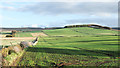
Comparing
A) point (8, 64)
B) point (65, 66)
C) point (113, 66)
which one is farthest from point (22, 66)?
point (113, 66)

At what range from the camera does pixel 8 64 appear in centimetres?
1881

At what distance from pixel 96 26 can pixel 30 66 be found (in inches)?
3286

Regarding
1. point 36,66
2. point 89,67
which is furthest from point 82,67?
point 36,66

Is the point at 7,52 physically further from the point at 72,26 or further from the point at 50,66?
the point at 72,26

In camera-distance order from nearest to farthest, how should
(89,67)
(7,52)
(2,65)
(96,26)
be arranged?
(89,67) → (2,65) → (7,52) → (96,26)

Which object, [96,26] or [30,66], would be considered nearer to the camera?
[30,66]

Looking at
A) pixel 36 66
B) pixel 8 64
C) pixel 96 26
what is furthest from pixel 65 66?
pixel 96 26

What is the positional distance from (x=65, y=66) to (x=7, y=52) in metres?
10.9

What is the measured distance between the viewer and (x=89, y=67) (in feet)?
54.1

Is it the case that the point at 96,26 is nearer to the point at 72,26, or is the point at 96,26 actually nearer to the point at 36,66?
the point at 72,26

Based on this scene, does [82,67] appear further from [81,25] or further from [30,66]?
[81,25]

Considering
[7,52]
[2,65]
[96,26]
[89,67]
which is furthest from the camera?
[96,26]

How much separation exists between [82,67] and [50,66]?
3.27 metres

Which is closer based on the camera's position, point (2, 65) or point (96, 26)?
point (2, 65)
